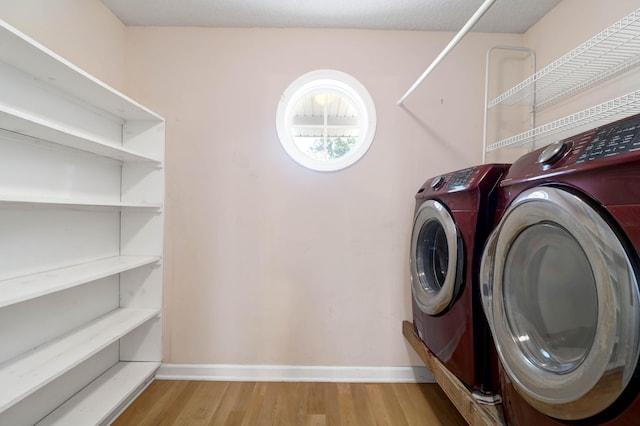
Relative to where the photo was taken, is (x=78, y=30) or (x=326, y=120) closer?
(x=78, y=30)

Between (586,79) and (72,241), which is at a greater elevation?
(586,79)

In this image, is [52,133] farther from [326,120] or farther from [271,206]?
[326,120]

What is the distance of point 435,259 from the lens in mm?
1502

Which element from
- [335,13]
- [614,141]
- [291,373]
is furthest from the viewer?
[291,373]

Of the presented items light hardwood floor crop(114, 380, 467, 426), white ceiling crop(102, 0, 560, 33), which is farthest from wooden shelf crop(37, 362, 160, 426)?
Answer: white ceiling crop(102, 0, 560, 33)

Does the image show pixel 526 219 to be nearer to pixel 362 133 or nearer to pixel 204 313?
pixel 362 133

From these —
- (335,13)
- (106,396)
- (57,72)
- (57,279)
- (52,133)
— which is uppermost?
(335,13)

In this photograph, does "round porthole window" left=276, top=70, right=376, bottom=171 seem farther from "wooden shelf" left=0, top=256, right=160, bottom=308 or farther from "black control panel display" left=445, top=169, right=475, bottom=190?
Answer: "wooden shelf" left=0, top=256, right=160, bottom=308

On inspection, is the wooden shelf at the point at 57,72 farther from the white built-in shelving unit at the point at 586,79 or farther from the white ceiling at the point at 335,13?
the white built-in shelving unit at the point at 586,79

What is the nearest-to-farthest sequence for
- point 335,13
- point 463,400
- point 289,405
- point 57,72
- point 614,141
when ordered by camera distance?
point 614,141 → point 463,400 → point 57,72 → point 289,405 → point 335,13

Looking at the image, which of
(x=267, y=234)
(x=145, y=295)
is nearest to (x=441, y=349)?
(x=267, y=234)

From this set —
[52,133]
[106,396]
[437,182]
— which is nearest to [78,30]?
[52,133]

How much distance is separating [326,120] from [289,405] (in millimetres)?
1778

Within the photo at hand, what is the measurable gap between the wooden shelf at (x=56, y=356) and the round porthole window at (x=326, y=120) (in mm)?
1402
